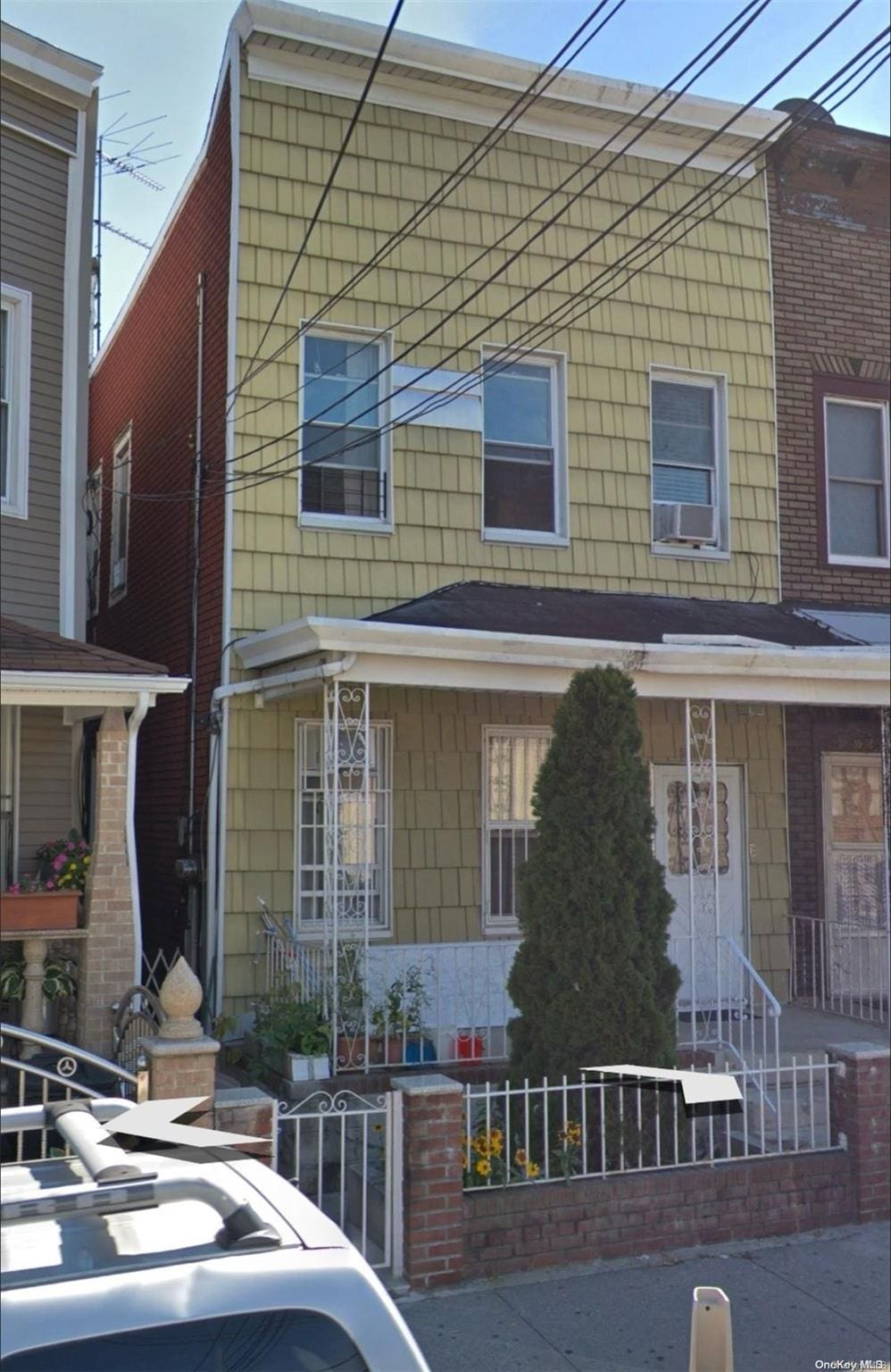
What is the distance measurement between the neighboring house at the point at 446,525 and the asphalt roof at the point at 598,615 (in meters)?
0.05

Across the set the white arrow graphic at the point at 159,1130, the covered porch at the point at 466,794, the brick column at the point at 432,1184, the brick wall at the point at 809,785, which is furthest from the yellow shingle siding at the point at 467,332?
the white arrow graphic at the point at 159,1130

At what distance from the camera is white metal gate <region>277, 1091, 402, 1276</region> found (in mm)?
6301

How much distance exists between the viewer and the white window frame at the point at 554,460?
1155cm

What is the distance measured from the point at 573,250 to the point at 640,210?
2.90 feet

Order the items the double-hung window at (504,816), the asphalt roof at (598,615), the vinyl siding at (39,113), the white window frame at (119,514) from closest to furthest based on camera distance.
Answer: the asphalt roof at (598,615) < the vinyl siding at (39,113) < the double-hung window at (504,816) < the white window frame at (119,514)

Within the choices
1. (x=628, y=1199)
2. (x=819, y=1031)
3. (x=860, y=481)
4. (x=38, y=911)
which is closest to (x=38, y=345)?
(x=38, y=911)

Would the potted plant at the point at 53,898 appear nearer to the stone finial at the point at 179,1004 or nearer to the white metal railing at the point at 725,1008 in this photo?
the stone finial at the point at 179,1004

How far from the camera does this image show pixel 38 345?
1073cm

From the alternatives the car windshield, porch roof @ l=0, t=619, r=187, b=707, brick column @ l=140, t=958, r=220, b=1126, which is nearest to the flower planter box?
porch roof @ l=0, t=619, r=187, b=707

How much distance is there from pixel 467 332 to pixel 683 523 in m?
2.58

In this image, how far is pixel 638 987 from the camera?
7.10 metres

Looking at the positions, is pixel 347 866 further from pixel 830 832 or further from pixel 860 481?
pixel 860 481

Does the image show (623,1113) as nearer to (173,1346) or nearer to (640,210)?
(173,1346)

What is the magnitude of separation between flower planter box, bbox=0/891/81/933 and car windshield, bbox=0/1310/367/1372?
6.13 metres
